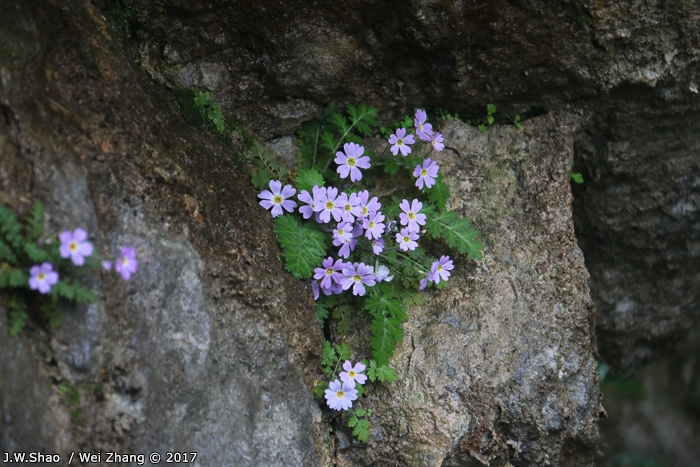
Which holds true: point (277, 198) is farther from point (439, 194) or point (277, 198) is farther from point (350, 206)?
point (439, 194)

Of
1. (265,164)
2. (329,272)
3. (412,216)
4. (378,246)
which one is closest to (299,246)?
(329,272)

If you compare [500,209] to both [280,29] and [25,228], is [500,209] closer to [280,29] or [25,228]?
[280,29]

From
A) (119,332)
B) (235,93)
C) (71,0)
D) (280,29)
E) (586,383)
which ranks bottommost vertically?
(586,383)

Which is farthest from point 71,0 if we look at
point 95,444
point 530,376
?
point 530,376

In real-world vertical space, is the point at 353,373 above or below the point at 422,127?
below

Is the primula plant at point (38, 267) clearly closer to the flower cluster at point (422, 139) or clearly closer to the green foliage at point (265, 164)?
the green foliage at point (265, 164)

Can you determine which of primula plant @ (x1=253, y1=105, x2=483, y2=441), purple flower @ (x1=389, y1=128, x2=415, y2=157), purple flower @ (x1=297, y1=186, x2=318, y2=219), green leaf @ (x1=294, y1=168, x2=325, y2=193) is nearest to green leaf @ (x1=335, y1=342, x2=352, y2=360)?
primula plant @ (x1=253, y1=105, x2=483, y2=441)

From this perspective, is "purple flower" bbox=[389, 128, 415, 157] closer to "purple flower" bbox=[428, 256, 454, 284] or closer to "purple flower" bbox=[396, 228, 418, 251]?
"purple flower" bbox=[396, 228, 418, 251]
